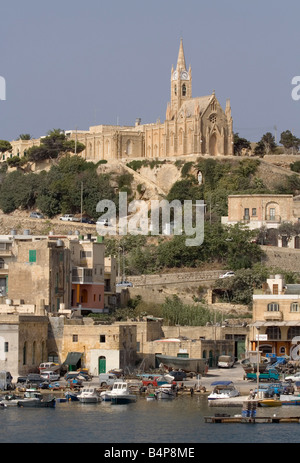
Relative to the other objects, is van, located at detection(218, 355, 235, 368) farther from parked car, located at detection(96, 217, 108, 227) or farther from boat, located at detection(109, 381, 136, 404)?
parked car, located at detection(96, 217, 108, 227)

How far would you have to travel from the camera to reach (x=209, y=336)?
237 ft

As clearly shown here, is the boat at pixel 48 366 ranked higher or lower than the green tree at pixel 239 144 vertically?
lower

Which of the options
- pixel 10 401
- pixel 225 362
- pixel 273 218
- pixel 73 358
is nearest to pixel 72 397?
pixel 10 401

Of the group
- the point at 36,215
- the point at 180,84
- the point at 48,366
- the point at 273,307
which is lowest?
the point at 48,366

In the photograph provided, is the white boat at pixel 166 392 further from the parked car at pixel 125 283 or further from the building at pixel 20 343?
the parked car at pixel 125 283

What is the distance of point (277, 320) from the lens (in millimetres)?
73750

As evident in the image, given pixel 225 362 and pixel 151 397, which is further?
pixel 225 362

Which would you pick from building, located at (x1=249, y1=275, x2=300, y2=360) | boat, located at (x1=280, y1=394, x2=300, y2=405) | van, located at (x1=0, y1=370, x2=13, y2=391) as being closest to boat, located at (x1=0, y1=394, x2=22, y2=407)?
van, located at (x1=0, y1=370, x2=13, y2=391)

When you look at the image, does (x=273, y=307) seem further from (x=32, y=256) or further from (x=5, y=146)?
(x=5, y=146)

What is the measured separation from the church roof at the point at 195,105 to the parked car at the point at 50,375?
5515 centimetres

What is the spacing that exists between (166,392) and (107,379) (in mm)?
3492

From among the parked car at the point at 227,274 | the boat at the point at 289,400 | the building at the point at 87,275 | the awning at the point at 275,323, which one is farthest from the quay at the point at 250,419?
the parked car at the point at 227,274

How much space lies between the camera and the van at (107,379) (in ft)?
198

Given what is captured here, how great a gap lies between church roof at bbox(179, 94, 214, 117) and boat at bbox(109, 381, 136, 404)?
193 ft
